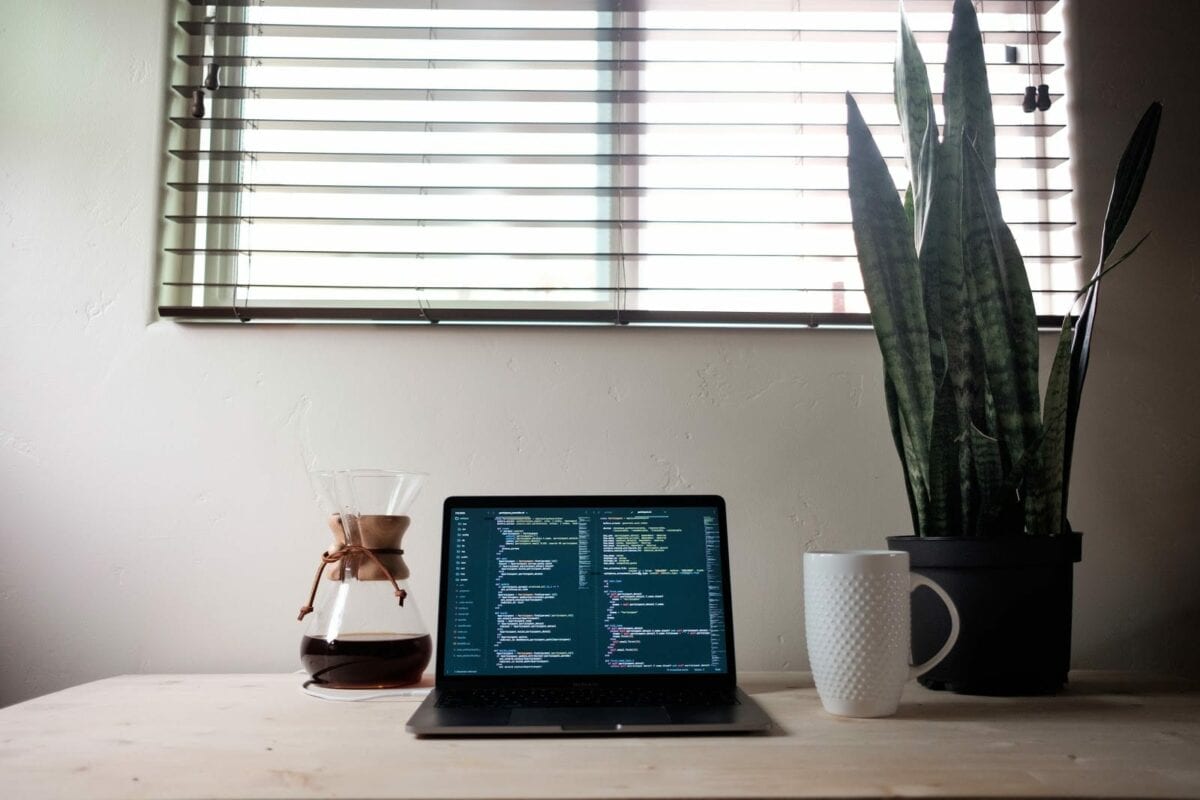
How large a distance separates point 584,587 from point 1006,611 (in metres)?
0.44

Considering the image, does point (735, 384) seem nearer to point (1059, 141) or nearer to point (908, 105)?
point (908, 105)

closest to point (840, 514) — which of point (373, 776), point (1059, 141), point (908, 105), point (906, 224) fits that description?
point (906, 224)

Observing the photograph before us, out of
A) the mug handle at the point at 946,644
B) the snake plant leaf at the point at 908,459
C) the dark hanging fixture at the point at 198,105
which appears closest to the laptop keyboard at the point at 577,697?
the mug handle at the point at 946,644

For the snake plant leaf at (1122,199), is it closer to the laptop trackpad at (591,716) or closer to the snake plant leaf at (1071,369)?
the snake plant leaf at (1071,369)

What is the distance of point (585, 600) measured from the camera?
0.96 m

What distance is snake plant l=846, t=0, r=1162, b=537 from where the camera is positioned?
967 mm

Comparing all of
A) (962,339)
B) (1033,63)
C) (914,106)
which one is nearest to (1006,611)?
(962,339)

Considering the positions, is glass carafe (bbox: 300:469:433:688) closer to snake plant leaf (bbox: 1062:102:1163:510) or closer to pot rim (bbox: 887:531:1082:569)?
pot rim (bbox: 887:531:1082:569)

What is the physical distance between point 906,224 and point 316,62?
0.83m

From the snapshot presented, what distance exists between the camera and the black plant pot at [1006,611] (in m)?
0.91

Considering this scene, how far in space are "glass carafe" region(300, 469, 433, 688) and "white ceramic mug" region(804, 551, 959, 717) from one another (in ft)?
1.39

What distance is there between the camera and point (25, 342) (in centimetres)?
117

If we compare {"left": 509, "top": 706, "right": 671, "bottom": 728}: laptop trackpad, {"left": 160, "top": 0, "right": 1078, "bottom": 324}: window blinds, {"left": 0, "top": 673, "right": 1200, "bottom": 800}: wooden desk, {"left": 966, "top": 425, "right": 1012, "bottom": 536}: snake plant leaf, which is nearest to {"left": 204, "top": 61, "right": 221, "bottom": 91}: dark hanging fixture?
{"left": 160, "top": 0, "right": 1078, "bottom": 324}: window blinds

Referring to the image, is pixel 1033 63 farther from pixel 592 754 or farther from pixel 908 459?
pixel 592 754
